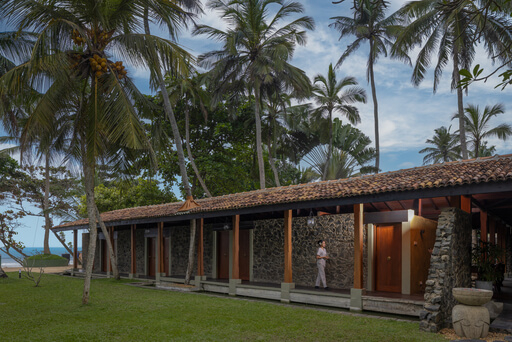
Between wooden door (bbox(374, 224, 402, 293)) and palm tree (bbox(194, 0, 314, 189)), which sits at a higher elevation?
palm tree (bbox(194, 0, 314, 189))

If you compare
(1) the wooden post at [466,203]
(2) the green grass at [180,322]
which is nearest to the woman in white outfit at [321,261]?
(2) the green grass at [180,322]

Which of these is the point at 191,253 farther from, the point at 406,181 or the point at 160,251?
the point at 406,181

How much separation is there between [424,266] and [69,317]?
8.72 metres

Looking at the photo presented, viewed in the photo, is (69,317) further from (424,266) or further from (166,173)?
(166,173)

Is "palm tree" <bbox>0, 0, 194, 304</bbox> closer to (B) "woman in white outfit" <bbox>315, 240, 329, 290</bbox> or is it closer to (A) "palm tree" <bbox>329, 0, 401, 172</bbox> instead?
(B) "woman in white outfit" <bbox>315, 240, 329, 290</bbox>

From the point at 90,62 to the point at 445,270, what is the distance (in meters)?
8.61

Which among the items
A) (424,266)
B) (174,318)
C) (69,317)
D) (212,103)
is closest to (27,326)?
(69,317)

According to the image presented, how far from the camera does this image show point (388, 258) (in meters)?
12.0

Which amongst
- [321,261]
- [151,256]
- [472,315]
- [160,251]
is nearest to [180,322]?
[321,261]

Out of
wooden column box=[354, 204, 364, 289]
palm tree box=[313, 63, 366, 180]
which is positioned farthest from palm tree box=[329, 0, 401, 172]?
wooden column box=[354, 204, 364, 289]

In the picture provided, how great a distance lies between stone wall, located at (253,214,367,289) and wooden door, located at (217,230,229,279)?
1.83 meters

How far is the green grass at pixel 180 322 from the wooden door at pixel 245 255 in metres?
3.09

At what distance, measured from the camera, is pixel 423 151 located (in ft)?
159

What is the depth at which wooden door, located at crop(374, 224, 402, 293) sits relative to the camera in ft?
38.5
